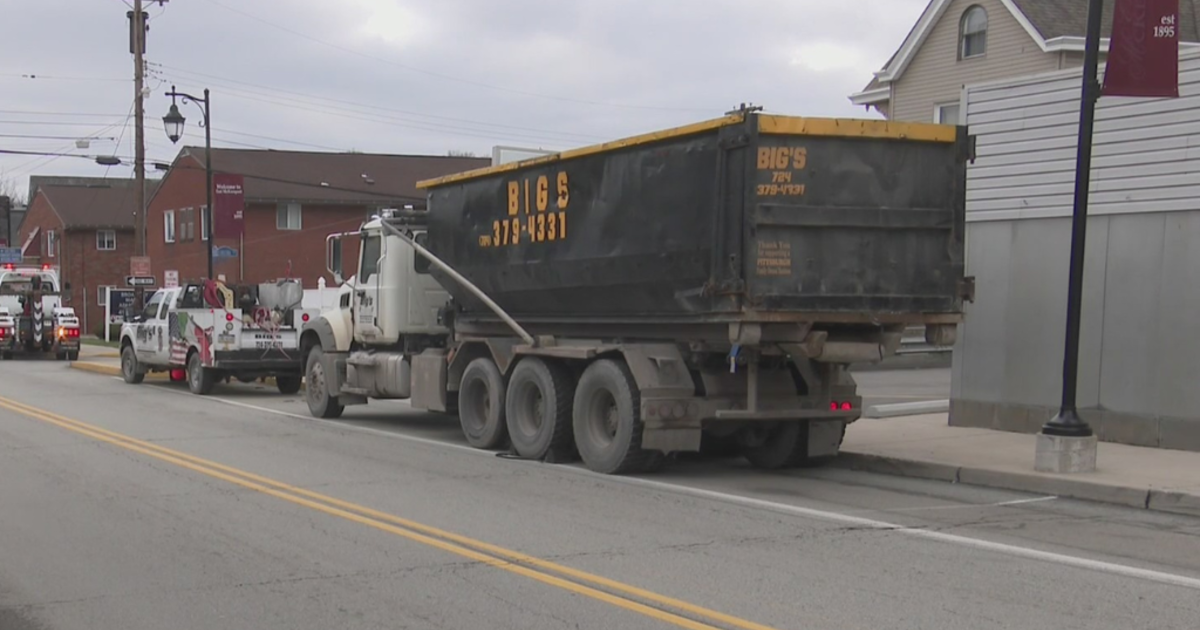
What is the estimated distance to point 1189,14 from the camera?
93.9ft

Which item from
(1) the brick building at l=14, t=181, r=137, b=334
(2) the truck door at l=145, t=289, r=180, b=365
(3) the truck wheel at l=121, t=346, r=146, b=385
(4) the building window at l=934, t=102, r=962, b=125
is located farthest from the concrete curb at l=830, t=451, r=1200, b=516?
(1) the brick building at l=14, t=181, r=137, b=334

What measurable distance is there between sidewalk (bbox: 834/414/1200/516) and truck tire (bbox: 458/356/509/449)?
389 cm

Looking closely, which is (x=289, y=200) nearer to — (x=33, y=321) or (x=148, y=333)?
(x=33, y=321)

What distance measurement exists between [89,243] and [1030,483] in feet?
202

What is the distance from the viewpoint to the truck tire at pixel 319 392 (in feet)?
59.5

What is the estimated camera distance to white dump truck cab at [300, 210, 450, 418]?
54.0ft

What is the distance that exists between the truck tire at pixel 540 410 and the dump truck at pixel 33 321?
25070 mm

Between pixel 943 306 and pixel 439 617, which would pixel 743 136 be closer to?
pixel 943 306

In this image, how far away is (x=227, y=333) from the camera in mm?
22109

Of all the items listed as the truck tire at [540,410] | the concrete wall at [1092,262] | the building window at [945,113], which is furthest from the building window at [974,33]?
the truck tire at [540,410]

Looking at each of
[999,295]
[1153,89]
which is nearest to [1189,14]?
[999,295]

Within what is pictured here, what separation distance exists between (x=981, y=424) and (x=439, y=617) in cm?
1010

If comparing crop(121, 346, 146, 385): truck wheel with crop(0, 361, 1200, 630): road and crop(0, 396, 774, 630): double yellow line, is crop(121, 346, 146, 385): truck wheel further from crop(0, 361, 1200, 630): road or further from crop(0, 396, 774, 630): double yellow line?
crop(0, 396, 774, 630): double yellow line

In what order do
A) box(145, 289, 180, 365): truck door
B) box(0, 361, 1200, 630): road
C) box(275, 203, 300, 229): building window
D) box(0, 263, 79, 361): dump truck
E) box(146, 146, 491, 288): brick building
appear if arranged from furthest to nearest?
box(275, 203, 300, 229): building window < box(146, 146, 491, 288): brick building < box(0, 263, 79, 361): dump truck < box(145, 289, 180, 365): truck door < box(0, 361, 1200, 630): road
